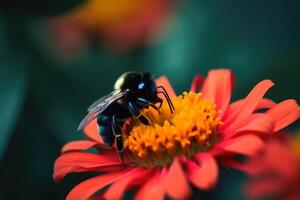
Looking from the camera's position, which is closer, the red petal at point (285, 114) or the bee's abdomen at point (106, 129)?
the red petal at point (285, 114)

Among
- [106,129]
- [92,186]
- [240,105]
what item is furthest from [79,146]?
[240,105]

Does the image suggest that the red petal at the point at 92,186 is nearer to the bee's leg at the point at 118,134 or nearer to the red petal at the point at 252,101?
the bee's leg at the point at 118,134

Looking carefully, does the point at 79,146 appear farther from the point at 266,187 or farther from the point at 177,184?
the point at 266,187

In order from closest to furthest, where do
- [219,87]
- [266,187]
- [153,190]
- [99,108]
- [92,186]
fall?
[266,187] → [153,190] → [92,186] → [99,108] → [219,87]

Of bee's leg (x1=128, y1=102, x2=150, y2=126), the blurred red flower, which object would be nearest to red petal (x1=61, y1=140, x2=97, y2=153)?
bee's leg (x1=128, y1=102, x2=150, y2=126)

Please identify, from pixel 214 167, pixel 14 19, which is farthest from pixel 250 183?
pixel 14 19

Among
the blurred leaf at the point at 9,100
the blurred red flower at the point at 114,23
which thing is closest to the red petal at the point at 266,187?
the blurred leaf at the point at 9,100

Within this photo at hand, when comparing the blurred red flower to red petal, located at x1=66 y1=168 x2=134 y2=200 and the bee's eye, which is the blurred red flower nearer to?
the bee's eye
